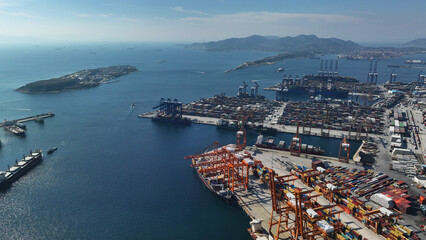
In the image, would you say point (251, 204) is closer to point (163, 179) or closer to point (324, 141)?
point (163, 179)

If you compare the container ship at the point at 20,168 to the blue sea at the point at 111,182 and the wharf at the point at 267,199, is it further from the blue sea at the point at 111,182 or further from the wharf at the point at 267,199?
the wharf at the point at 267,199

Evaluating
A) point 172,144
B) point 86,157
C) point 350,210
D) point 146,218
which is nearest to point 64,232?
point 146,218

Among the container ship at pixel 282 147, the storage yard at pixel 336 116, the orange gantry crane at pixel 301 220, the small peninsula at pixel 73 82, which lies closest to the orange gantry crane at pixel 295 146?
the container ship at pixel 282 147

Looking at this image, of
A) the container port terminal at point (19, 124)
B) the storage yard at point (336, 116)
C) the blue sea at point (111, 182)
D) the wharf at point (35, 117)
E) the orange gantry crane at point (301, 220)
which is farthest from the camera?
the wharf at point (35, 117)

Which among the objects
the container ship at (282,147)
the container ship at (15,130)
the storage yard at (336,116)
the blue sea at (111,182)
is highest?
the storage yard at (336,116)

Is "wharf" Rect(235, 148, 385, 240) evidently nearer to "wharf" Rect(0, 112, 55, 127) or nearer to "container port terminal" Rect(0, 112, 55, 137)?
"container port terminal" Rect(0, 112, 55, 137)

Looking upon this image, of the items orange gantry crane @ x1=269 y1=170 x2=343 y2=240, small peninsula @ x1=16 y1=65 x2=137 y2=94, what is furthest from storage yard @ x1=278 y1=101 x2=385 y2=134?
small peninsula @ x1=16 y1=65 x2=137 y2=94

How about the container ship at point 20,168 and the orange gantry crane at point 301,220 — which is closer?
the orange gantry crane at point 301,220
